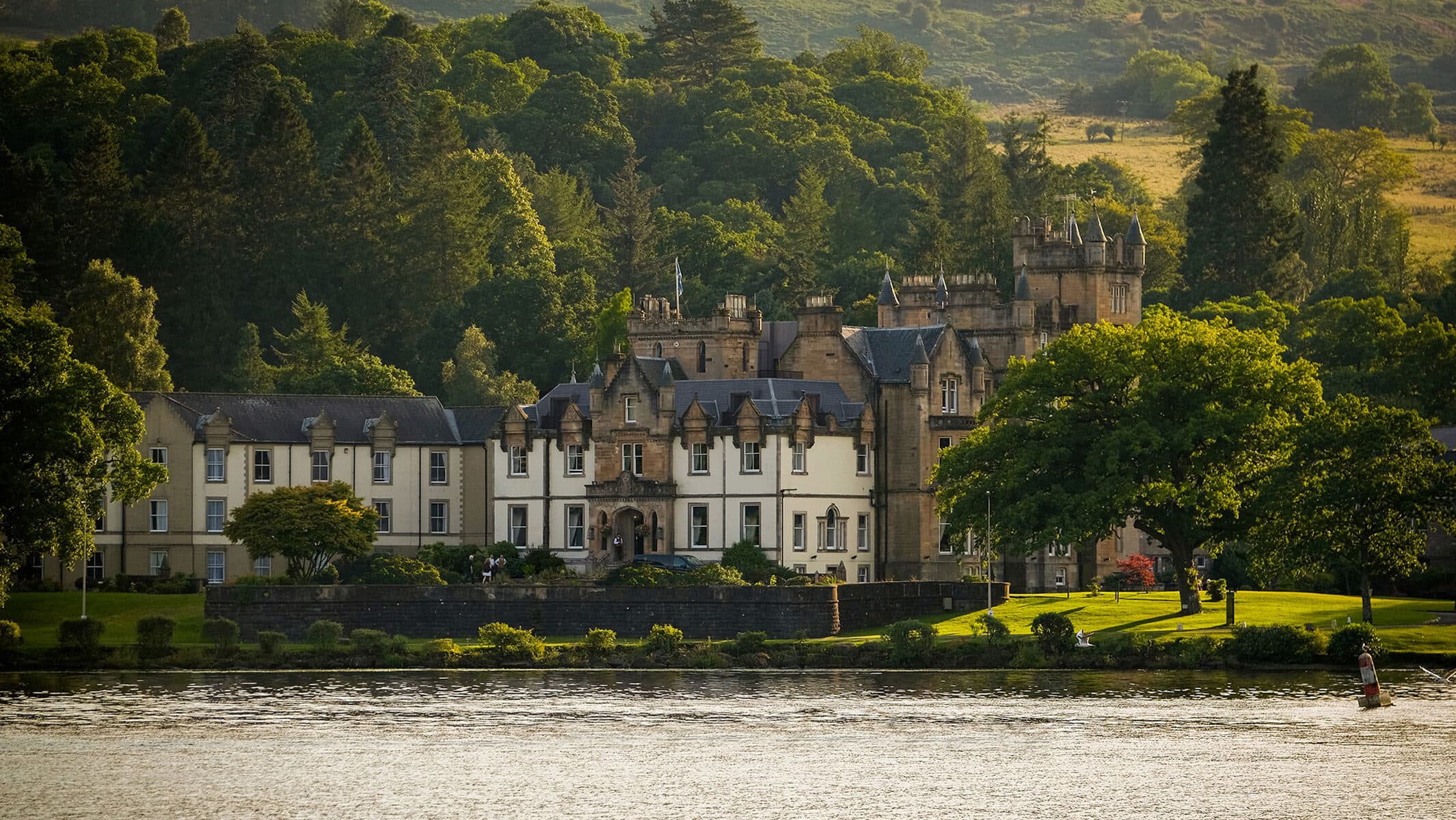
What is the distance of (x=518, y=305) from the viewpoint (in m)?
166

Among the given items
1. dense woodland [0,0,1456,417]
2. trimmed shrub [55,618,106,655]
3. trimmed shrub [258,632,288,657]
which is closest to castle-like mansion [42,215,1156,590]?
dense woodland [0,0,1456,417]

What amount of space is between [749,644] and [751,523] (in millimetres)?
19568

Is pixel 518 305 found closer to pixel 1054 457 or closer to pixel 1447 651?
pixel 1054 457

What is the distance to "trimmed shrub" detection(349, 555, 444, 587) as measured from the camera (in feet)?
373

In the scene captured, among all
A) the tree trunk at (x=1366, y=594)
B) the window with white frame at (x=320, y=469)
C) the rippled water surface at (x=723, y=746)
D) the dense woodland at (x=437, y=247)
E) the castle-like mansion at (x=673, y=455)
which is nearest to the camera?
the rippled water surface at (x=723, y=746)

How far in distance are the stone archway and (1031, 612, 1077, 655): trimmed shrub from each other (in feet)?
89.4

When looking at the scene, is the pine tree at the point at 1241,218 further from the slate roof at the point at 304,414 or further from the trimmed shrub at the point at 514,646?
the trimmed shrub at the point at 514,646

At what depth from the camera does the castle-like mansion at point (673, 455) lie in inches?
4847

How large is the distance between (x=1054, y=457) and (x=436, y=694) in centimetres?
2980

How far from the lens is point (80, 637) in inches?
4016

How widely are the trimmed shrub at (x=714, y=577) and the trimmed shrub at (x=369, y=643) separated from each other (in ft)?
44.0

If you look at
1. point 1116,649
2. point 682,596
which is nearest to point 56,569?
point 682,596

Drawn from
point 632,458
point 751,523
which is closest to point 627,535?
point 632,458

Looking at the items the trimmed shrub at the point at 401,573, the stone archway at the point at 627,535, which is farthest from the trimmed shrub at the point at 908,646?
the stone archway at the point at 627,535
